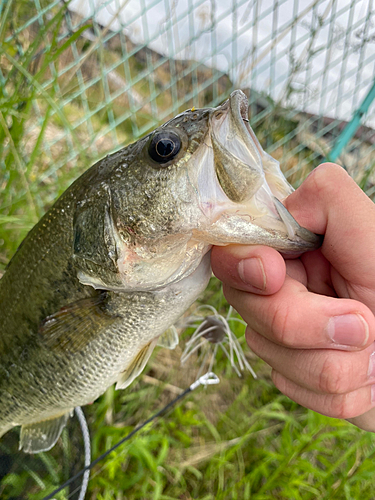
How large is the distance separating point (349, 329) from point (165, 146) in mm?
665

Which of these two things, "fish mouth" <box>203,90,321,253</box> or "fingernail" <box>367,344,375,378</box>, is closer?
"fish mouth" <box>203,90,321,253</box>

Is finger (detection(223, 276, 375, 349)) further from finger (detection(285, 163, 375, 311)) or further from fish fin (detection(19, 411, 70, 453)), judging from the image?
fish fin (detection(19, 411, 70, 453))

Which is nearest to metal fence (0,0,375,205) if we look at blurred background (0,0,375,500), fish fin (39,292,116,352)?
blurred background (0,0,375,500)

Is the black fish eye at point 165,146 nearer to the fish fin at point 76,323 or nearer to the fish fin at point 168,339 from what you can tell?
the fish fin at point 76,323

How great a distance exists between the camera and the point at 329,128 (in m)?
3.33

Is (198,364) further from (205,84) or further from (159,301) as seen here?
(205,84)

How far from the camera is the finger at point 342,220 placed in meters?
0.99

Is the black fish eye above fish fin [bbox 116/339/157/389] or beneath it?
above

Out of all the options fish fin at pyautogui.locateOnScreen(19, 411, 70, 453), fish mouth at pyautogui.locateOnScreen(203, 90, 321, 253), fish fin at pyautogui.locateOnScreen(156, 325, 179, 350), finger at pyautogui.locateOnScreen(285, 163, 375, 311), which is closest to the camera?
fish mouth at pyautogui.locateOnScreen(203, 90, 321, 253)

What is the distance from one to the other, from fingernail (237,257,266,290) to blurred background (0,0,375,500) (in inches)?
40.7

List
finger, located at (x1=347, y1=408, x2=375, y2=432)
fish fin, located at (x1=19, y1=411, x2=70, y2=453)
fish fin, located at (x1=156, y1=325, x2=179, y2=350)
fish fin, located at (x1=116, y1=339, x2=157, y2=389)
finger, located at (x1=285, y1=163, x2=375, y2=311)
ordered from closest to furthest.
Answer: finger, located at (x1=285, y1=163, x2=375, y2=311), finger, located at (x1=347, y1=408, x2=375, y2=432), fish fin, located at (x1=116, y1=339, x2=157, y2=389), fish fin, located at (x1=156, y1=325, x2=179, y2=350), fish fin, located at (x1=19, y1=411, x2=70, y2=453)

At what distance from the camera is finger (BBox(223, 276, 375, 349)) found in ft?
2.96

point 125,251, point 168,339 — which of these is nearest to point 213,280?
point 168,339

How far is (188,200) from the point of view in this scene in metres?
0.94
